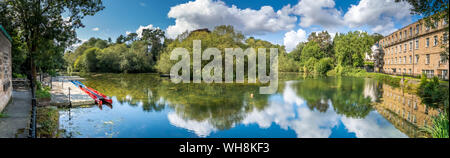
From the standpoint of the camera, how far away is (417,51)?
24281 millimetres

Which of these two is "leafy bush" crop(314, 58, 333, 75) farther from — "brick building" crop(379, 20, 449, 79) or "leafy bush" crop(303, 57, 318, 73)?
"brick building" crop(379, 20, 449, 79)

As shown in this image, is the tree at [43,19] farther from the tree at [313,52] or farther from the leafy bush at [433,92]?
the tree at [313,52]

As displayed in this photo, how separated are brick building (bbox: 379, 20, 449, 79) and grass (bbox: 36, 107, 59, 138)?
21.1 meters

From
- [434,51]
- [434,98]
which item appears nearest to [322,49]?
[434,51]

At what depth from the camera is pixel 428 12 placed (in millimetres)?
7891

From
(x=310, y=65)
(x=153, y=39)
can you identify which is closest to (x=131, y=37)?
(x=153, y=39)

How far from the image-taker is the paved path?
5.41 metres

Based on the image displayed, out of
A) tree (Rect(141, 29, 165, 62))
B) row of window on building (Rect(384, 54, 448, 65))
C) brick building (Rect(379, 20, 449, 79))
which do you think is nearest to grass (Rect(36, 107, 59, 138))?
brick building (Rect(379, 20, 449, 79))

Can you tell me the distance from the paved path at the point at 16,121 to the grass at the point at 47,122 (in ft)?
1.41

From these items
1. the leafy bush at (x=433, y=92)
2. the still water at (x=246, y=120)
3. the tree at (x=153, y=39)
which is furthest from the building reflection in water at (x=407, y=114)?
the tree at (x=153, y=39)

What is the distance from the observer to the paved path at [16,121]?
541 centimetres
